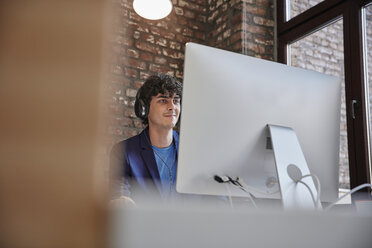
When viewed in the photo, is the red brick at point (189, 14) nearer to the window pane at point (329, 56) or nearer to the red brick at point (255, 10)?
the red brick at point (255, 10)

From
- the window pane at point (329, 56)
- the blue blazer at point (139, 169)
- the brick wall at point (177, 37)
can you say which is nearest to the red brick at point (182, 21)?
the brick wall at point (177, 37)

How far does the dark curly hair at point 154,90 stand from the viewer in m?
2.06

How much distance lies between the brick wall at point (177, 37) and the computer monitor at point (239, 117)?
188 cm

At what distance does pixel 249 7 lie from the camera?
3.08 metres

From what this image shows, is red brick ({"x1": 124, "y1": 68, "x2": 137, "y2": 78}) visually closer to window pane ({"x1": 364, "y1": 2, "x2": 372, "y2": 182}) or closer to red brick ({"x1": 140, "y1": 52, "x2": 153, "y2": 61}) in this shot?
red brick ({"x1": 140, "y1": 52, "x2": 153, "y2": 61})

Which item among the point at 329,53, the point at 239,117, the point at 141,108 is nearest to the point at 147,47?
the point at 141,108

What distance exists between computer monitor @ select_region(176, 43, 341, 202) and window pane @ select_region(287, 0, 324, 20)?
1.79 metres

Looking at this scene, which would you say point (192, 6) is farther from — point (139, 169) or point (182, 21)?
point (139, 169)

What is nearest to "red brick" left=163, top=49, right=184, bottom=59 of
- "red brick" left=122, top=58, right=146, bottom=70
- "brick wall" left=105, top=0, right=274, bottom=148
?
"brick wall" left=105, top=0, right=274, bottom=148

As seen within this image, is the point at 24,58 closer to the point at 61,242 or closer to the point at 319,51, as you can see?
the point at 61,242

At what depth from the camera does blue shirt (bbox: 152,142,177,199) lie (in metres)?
1.76

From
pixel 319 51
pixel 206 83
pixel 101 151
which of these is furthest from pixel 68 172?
pixel 319 51

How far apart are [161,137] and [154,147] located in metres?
0.06

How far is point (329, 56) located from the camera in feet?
8.46
